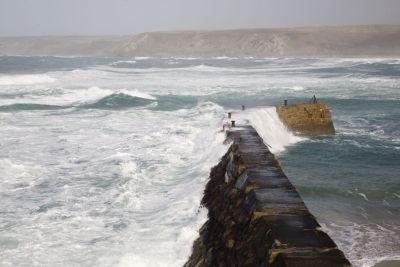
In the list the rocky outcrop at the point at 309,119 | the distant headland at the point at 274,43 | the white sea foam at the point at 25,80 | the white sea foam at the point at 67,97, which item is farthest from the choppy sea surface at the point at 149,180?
the distant headland at the point at 274,43

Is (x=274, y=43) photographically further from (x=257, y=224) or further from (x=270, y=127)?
(x=257, y=224)

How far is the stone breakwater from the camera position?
228 inches

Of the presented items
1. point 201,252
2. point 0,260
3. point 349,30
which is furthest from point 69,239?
point 349,30

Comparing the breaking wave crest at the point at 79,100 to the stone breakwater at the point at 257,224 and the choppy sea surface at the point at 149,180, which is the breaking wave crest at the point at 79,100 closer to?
the choppy sea surface at the point at 149,180

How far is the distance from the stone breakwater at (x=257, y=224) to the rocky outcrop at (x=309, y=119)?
30.1 feet

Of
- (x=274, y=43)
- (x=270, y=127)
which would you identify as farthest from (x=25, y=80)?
(x=274, y=43)

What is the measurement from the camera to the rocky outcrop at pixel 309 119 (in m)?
19.7

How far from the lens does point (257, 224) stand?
6.81 meters

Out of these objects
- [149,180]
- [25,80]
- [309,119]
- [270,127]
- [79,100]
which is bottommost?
[149,180]

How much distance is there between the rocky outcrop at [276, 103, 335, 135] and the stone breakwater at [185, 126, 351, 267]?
918 cm

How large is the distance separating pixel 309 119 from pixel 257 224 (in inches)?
539

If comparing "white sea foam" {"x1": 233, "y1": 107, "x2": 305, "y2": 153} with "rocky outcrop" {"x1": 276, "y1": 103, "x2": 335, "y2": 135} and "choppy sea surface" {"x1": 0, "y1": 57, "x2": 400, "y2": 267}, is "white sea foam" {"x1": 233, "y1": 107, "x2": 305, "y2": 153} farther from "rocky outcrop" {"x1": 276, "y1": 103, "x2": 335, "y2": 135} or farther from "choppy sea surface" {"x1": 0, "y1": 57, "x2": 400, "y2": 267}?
"rocky outcrop" {"x1": 276, "y1": 103, "x2": 335, "y2": 135}

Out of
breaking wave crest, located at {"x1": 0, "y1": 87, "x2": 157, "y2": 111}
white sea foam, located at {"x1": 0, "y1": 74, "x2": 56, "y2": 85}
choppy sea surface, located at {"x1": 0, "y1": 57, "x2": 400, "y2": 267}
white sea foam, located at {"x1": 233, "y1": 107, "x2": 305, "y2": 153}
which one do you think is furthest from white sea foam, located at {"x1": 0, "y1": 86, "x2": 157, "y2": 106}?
white sea foam, located at {"x1": 233, "y1": 107, "x2": 305, "y2": 153}

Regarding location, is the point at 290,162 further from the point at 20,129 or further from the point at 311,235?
the point at 20,129
